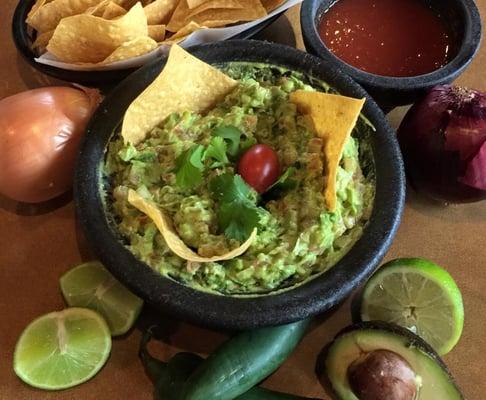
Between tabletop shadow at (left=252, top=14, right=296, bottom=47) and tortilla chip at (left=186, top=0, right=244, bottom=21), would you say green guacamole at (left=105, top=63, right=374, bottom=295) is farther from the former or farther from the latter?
tabletop shadow at (left=252, top=14, right=296, bottom=47)

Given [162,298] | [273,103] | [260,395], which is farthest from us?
[273,103]

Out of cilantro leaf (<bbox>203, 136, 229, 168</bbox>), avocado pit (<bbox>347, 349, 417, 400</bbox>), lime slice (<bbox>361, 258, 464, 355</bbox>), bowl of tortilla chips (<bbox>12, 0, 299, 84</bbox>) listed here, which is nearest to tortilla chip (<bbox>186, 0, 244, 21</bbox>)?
bowl of tortilla chips (<bbox>12, 0, 299, 84</bbox>)

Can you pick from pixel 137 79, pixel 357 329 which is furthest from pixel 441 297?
pixel 137 79

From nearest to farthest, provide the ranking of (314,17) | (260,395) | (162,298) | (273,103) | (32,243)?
(162,298) → (260,395) → (273,103) → (32,243) → (314,17)

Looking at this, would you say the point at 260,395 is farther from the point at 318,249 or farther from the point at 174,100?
the point at 174,100

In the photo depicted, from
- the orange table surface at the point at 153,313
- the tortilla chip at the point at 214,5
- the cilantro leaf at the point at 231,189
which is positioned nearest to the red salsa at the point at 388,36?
the orange table surface at the point at 153,313

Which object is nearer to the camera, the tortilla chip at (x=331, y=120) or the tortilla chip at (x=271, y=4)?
the tortilla chip at (x=331, y=120)

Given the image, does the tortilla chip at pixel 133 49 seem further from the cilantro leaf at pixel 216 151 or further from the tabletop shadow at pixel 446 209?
the tabletop shadow at pixel 446 209
